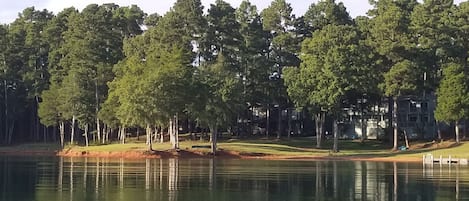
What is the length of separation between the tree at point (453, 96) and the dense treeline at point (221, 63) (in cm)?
15

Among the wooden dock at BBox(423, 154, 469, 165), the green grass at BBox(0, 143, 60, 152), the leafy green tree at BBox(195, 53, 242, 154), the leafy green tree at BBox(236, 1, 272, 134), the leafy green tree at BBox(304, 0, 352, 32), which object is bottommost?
the wooden dock at BBox(423, 154, 469, 165)

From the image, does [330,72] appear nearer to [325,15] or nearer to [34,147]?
[325,15]

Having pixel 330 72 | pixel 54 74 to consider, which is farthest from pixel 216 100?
pixel 54 74

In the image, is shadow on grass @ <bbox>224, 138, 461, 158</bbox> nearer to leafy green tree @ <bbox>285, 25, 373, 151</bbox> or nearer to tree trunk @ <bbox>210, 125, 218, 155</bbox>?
leafy green tree @ <bbox>285, 25, 373, 151</bbox>

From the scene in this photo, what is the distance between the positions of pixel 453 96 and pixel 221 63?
101 ft

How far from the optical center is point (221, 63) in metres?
105

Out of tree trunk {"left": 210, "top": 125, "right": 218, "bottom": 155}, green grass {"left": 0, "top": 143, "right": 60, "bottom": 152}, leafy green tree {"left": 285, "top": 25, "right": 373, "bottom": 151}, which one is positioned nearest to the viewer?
tree trunk {"left": 210, "top": 125, "right": 218, "bottom": 155}

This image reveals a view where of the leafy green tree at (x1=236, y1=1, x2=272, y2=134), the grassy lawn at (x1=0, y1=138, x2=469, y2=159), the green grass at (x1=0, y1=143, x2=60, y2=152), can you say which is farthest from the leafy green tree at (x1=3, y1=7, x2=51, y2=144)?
the leafy green tree at (x1=236, y1=1, x2=272, y2=134)

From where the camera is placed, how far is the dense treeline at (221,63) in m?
93.9

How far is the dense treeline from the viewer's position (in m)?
93.9

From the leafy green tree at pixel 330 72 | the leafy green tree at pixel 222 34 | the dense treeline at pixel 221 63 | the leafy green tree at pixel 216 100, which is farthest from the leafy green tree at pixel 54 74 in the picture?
the leafy green tree at pixel 330 72

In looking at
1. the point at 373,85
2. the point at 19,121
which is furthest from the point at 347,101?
the point at 19,121

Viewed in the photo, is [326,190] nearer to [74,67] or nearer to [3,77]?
[74,67]

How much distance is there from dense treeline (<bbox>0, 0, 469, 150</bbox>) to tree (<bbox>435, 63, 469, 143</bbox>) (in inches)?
5.9
